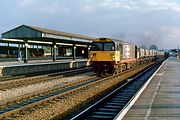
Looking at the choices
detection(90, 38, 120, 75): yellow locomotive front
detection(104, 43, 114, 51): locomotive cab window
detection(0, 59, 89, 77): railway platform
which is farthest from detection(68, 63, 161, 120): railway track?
detection(0, 59, 89, 77): railway platform

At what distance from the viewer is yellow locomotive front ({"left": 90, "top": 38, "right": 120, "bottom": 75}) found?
24.7m

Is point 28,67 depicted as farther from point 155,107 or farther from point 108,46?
point 155,107

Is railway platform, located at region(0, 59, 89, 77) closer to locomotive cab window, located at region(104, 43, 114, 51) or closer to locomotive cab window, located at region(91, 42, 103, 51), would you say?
locomotive cab window, located at region(91, 42, 103, 51)

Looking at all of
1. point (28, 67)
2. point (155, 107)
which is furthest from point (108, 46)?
point (155, 107)

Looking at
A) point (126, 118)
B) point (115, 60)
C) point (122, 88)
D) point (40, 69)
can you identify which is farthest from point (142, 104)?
point (40, 69)

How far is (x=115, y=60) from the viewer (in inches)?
975

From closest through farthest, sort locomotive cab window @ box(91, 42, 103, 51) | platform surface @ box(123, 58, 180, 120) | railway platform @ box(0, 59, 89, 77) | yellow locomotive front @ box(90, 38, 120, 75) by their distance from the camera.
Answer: platform surface @ box(123, 58, 180, 120) → yellow locomotive front @ box(90, 38, 120, 75) → locomotive cab window @ box(91, 42, 103, 51) → railway platform @ box(0, 59, 89, 77)

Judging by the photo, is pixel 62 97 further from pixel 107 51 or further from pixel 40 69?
pixel 40 69

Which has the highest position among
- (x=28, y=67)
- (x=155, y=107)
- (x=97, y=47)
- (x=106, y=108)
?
(x=97, y=47)

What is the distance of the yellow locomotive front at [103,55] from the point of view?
24.7 meters

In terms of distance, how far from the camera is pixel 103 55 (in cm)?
2509

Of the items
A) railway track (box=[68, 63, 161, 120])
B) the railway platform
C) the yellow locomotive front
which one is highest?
the yellow locomotive front

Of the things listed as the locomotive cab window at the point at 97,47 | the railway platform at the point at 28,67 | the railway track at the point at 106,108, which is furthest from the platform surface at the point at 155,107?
the railway platform at the point at 28,67

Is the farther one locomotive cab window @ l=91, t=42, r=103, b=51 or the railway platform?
the railway platform
